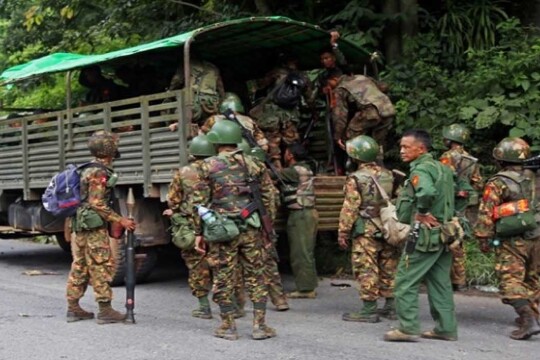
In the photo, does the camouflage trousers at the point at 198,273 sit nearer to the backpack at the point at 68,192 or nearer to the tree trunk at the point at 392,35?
the backpack at the point at 68,192

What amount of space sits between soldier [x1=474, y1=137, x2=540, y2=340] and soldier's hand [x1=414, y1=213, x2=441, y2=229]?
0.66m

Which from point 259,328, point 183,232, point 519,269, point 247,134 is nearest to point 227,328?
point 259,328

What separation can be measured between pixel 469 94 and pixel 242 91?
3001mm

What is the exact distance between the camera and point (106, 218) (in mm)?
6969

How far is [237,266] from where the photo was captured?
6387 millimetres

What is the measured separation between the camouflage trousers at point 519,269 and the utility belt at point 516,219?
0.28ft

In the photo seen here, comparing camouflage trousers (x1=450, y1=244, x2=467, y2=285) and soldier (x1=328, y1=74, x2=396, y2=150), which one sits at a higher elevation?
soldier (x1=328, y1=74, x2=396, y2=150)

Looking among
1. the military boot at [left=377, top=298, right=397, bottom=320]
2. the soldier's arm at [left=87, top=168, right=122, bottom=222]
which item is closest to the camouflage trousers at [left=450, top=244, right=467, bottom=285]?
the military boot at [left=377, top=298, right=397, bottom=320]

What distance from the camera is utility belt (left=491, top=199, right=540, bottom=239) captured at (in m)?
6.40

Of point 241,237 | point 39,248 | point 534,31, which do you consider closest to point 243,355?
point 241,237

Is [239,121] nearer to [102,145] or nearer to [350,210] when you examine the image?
[102,145]

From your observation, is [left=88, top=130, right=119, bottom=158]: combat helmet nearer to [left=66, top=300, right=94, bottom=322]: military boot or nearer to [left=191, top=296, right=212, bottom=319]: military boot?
[left=66, top=300, right=94, bottom=322]: military boot

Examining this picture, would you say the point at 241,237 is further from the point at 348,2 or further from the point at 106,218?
the point at 348,2

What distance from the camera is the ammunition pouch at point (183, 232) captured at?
724cm
